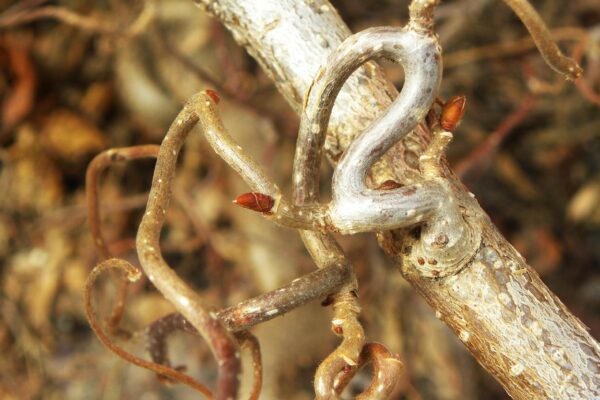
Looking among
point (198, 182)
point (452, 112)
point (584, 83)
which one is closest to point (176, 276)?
point (452, 112)

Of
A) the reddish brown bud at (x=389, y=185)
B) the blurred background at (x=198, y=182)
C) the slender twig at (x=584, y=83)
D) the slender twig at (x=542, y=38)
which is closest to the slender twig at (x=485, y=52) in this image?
the blurred background at (x=198, y=182)

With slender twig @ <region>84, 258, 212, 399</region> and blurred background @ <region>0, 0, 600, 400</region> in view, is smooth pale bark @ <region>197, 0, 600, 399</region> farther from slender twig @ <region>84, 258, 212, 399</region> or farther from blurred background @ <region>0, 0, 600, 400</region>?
blurred background @ <region>0, 0, 600, 400</region>

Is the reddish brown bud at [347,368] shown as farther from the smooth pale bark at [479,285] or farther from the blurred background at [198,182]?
the blurred background at [198,182]

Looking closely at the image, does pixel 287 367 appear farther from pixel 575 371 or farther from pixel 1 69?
pixel 1 69

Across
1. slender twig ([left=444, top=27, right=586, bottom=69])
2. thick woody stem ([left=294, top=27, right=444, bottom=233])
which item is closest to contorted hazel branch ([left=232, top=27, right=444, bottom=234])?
thick woody stem ([left=294, top=27, right=444, bottom=233])

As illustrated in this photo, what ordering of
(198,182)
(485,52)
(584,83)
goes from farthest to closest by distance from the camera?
(198,182) → (485,52) → (584,83)

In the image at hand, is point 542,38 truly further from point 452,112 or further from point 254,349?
point 254,349
